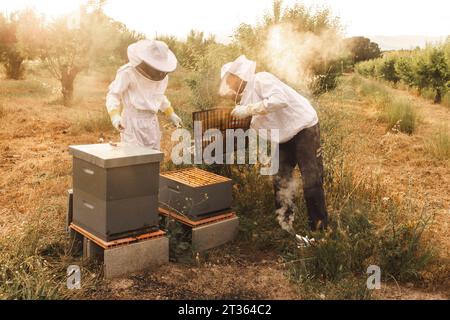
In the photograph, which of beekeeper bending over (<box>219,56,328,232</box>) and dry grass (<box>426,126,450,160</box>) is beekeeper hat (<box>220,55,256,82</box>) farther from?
dry grass (<box>426,126,450,160</box>)

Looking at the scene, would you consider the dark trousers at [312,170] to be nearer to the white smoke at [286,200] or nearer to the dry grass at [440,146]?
the white smoke at [286,200]

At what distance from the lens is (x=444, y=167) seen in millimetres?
7051

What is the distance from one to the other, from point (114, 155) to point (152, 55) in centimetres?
103

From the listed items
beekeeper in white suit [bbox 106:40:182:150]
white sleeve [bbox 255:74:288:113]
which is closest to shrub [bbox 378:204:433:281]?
white sleeve [bbox 255:74:288:113]

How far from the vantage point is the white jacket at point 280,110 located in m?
3.79

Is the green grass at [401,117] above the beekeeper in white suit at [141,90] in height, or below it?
below

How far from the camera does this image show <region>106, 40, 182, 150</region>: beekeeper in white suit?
150 inches

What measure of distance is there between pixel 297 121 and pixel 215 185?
2.76 ft

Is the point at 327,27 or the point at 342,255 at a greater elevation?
the point at 327,27

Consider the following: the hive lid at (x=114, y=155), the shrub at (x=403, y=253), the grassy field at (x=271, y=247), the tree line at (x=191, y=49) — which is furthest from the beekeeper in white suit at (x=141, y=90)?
the tree line at (x=191, y=49)

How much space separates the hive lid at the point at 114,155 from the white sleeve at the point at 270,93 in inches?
37.1
